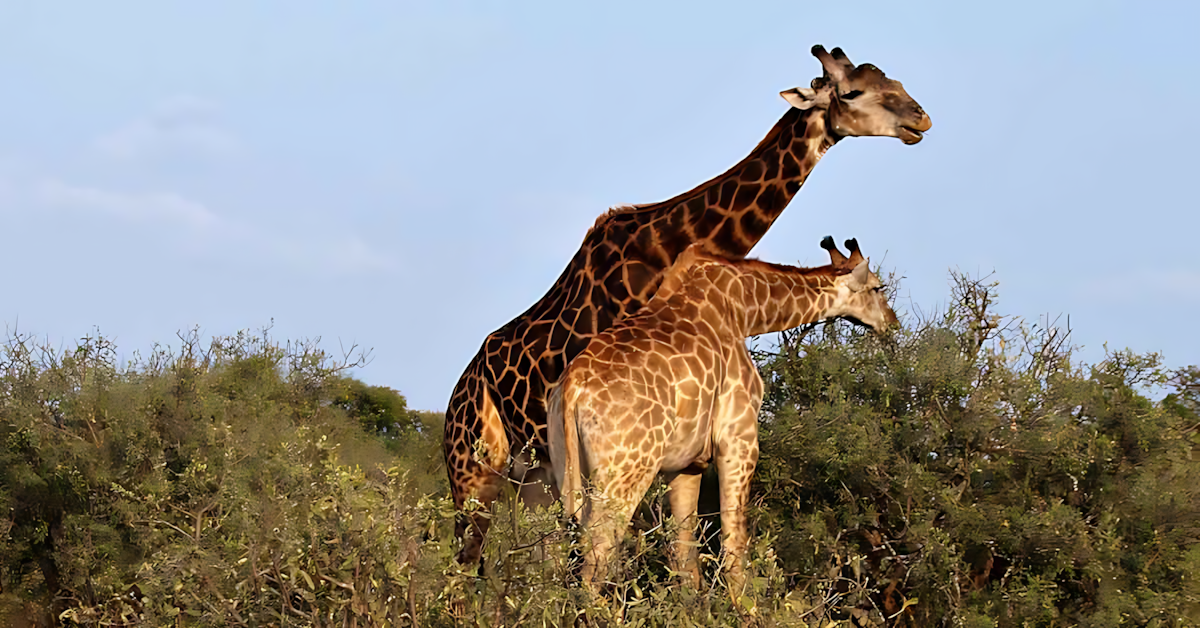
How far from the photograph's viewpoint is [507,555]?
5.68 m

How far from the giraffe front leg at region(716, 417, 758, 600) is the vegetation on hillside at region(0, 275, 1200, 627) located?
1.03 feet

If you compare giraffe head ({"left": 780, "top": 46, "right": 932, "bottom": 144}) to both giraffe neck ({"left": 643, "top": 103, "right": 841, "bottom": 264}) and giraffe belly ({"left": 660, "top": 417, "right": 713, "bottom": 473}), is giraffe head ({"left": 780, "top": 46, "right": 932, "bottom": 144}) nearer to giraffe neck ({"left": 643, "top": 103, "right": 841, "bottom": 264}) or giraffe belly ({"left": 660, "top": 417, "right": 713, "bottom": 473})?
giraffe neck ({"left": 643, "top": 103, "right": 841, "bottom": 264})

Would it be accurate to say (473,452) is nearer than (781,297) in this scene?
No

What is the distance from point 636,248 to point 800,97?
1.54 meters

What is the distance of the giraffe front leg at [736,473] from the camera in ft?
26.2

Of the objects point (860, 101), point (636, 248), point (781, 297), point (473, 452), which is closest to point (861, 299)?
point (781, 297)

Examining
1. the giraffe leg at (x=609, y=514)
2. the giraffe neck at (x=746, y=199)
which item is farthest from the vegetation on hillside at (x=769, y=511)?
the giraffe neck at (x=746, y=199)

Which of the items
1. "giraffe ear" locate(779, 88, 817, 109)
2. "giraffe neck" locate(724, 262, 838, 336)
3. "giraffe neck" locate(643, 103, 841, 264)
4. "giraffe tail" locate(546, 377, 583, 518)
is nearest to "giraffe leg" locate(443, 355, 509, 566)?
"giraffe tail" locate(546, 377, 583, 518)

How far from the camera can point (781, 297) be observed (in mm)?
9109

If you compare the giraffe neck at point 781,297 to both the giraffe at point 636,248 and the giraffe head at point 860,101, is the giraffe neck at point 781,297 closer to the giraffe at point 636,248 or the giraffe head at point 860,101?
the giraffe at point 636,248

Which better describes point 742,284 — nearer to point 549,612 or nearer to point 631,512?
point 631,512

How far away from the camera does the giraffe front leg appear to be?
8.00 m

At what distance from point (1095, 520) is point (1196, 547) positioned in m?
0.74

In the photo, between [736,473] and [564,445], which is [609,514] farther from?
[736,473]
